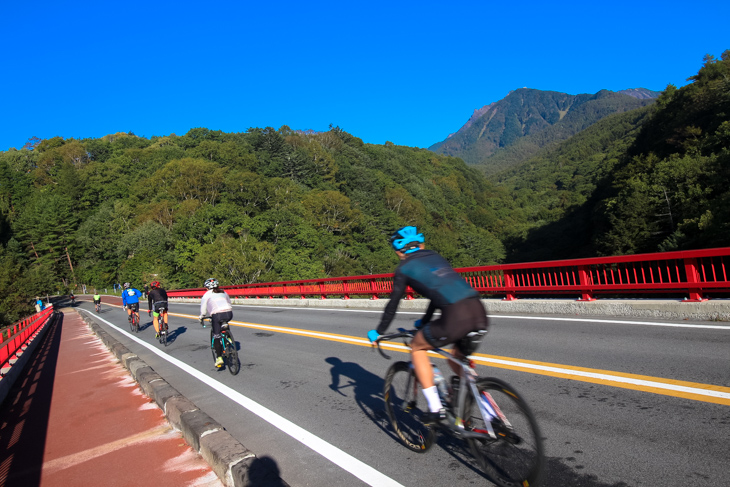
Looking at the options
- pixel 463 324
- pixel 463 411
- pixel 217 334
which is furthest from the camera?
pixel 217 334

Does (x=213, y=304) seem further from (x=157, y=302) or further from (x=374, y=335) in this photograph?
(x=374, y=335)

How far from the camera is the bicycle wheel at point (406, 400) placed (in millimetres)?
3764

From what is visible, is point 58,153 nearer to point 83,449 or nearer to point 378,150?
point 378,150

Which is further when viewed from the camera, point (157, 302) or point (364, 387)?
point (157, 302)

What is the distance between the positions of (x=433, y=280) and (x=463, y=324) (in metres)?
0.36

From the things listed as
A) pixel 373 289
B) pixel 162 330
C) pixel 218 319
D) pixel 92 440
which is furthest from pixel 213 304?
pixel 373 289

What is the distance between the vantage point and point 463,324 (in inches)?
124

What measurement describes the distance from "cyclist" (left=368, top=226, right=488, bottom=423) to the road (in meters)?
0.78

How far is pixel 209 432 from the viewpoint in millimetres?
4219

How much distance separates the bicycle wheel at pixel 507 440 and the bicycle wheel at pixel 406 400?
564 millimetres

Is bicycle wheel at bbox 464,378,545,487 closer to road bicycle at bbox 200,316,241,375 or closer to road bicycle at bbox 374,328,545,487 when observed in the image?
road bicycle at bbox 374,328,545,487

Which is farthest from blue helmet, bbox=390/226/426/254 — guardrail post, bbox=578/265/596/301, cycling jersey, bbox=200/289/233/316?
guardrail post, bbox=578/265/596/301

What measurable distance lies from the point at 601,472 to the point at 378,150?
136420 mm

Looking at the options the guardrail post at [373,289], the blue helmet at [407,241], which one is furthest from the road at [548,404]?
the guardrail post at [373,289]
